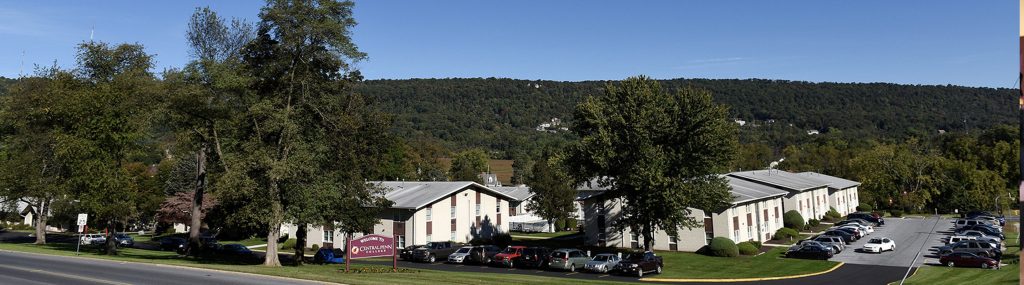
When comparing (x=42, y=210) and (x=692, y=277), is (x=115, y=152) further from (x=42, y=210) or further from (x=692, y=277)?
(x=692, y=277)

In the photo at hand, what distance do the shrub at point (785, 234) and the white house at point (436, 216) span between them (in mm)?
25213

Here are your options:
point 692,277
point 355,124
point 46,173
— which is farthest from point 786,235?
point 46,173

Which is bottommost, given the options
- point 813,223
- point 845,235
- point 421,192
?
point 845,235

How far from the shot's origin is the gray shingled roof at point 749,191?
167 feet

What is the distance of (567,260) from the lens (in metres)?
38.3

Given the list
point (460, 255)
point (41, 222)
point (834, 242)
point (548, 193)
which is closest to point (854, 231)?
point (834, 242)

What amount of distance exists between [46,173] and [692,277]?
5327cm

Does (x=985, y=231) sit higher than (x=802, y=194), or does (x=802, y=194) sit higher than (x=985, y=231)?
(x=802, y=194)

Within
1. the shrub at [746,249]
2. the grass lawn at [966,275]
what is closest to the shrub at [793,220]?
the shrub at [746,249]

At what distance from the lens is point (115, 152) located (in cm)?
4153

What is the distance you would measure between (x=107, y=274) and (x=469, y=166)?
4323 inches

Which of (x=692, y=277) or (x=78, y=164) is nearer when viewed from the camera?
Answer: (x=692, y=277)

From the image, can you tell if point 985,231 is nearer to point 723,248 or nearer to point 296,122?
point 723,248

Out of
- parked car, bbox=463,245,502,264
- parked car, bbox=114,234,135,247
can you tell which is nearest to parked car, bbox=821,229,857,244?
parked car, bbox=463,245,502,264
